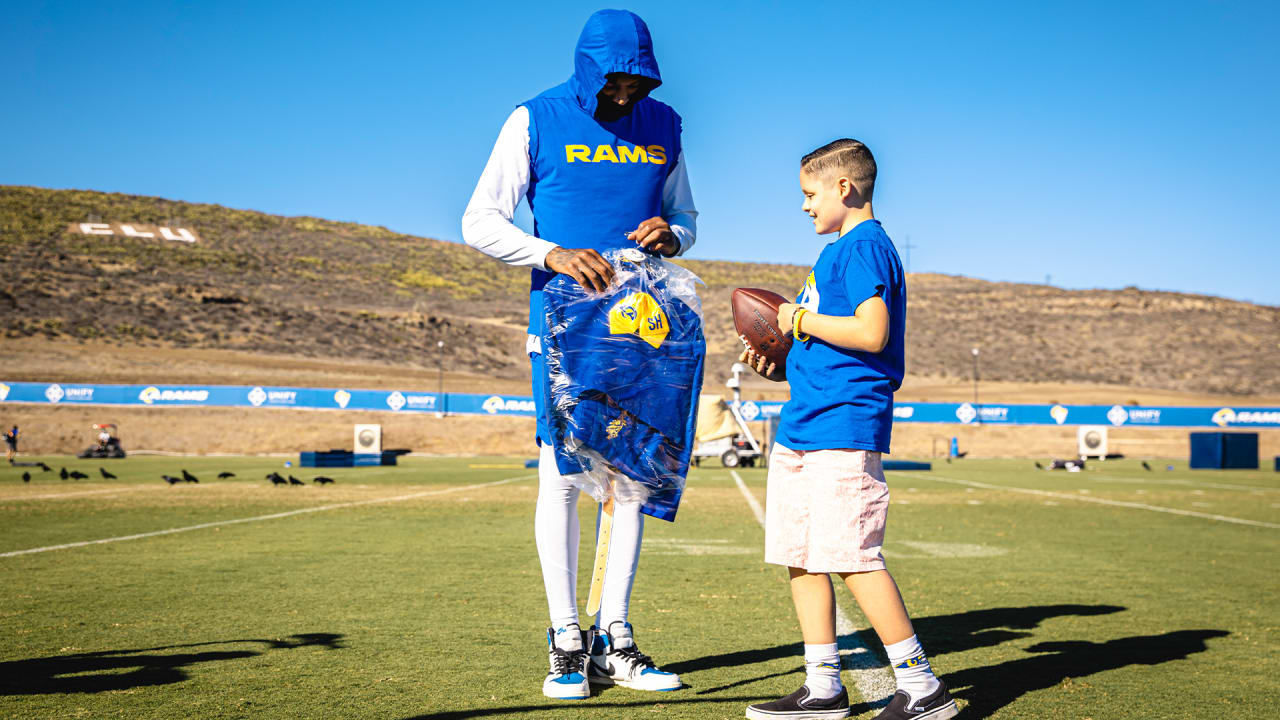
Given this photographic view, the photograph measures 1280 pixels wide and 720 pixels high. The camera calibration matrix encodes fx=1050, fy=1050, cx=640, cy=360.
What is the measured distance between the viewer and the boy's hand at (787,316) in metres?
3.14

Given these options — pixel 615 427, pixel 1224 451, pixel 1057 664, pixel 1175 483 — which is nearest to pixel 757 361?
pixel 615 427

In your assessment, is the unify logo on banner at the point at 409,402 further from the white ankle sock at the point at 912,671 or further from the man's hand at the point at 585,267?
the white ankle sock at the point at 912,671

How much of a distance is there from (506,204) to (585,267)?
45 centimetres

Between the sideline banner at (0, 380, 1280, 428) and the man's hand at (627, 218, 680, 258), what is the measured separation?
28600 mm

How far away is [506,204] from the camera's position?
3.57 m

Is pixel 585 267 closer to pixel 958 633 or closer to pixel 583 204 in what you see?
pixel 583 204

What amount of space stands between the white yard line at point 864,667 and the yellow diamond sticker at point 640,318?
1323 millimetres

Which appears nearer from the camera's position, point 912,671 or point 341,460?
point 912,671

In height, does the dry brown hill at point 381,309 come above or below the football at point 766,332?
above

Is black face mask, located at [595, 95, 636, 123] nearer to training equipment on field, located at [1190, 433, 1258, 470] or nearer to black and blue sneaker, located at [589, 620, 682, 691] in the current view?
black and blue sneaker, located at [589, 620, 682, 691]

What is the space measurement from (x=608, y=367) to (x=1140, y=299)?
9598 centimetres

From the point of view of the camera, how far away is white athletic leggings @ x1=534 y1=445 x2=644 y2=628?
351cm

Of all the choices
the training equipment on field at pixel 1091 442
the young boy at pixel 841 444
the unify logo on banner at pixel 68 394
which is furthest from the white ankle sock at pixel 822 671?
the unify logo on banner at pixel 68 394

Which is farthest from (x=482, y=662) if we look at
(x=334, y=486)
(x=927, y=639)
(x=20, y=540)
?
(x=334, y=486)
